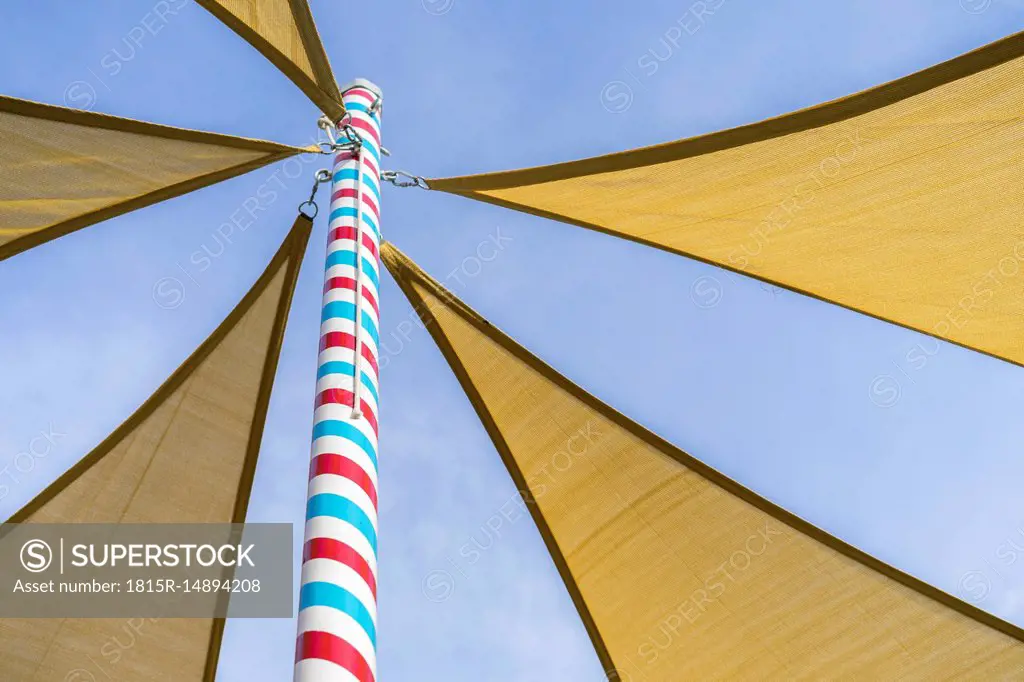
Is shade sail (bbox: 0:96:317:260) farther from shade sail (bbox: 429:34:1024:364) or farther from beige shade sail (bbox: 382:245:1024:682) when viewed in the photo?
shade sail (bbox: 429:34:1024:364)

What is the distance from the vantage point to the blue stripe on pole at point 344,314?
3.40 metres

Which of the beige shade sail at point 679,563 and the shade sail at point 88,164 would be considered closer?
the shade sail at point 88,164

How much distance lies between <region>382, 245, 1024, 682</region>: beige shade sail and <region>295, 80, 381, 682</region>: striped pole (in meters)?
1.00

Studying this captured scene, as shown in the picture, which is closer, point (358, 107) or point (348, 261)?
point (348, 261)

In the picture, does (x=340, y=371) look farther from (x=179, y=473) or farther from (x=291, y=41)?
(x=179, y=473)

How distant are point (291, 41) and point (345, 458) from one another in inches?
84.4

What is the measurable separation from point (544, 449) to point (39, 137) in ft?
9.12

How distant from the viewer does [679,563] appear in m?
4.63

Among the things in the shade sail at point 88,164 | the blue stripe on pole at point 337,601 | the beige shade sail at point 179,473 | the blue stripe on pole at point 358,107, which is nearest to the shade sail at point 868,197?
the blue stripe on pole at point 358,107

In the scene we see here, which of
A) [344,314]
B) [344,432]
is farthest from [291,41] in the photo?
[344,432]

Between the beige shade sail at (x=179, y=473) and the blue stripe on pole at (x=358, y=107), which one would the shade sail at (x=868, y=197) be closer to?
the blue stripe on pole at (x=358, y=107)

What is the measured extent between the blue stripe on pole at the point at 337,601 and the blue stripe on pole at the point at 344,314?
1.13m

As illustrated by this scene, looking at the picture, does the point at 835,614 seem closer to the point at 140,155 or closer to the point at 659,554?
the point at 659,554

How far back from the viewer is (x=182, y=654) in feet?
16.7
